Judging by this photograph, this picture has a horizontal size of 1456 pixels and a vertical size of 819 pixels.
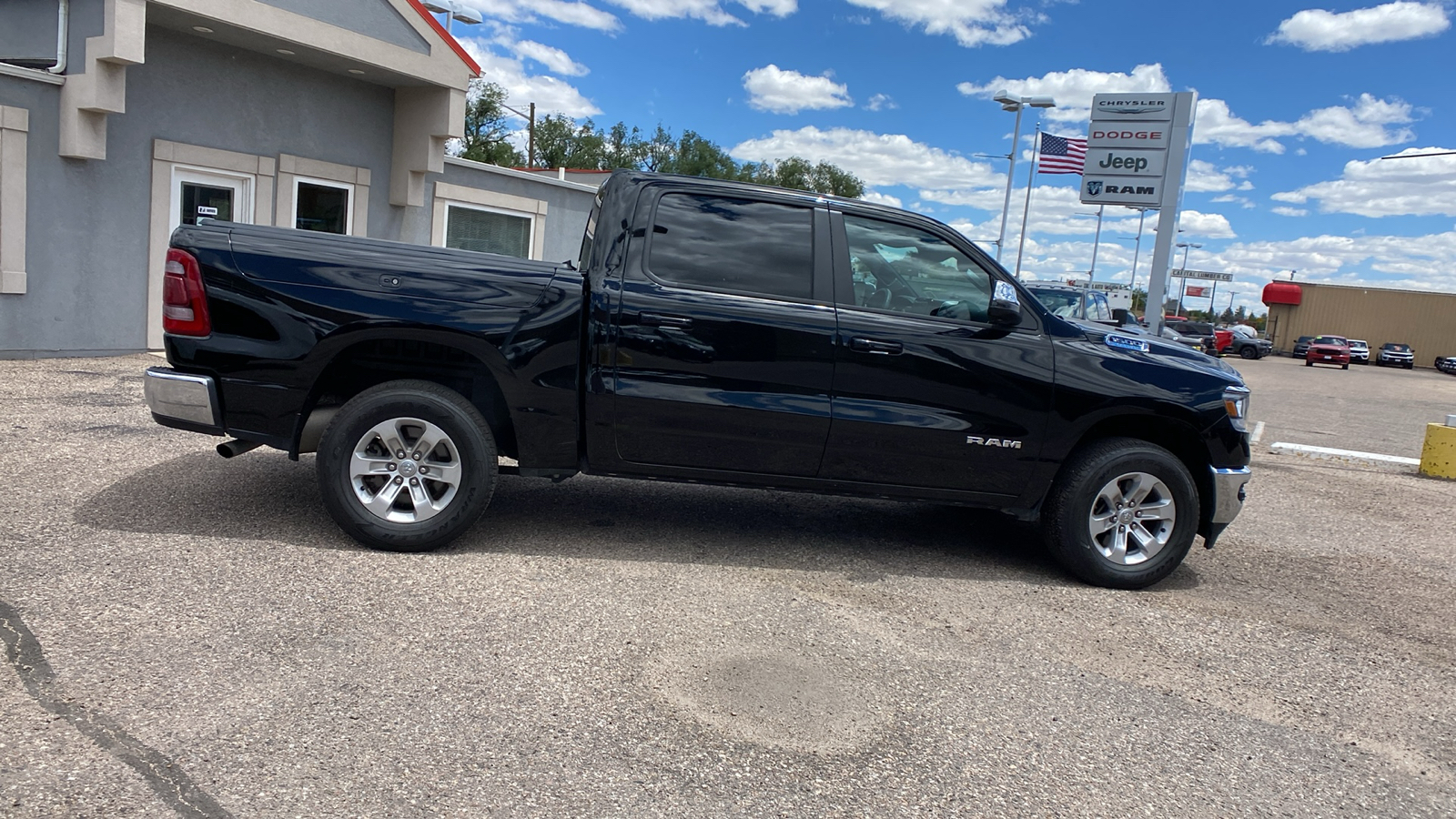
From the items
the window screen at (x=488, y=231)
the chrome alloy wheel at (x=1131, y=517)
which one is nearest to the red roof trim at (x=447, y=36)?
the window screen at (x=488, y=231)

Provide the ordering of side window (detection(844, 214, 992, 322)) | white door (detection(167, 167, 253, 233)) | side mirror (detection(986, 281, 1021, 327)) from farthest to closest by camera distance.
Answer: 1. white door (detection(167, 167, 253, 233))
2. side window (detection(844, 214, 992, 322))
3. side mirror (detection(986, 281, 1021, 327))

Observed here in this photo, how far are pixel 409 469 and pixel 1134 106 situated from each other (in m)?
13.2

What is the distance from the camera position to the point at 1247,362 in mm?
42969

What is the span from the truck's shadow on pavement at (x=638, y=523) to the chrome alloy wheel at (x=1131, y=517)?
1.10ft

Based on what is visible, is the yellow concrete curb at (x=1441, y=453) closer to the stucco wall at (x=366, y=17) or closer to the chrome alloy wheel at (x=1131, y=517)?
the chrome alloy wheel at (x=1131, y=517)

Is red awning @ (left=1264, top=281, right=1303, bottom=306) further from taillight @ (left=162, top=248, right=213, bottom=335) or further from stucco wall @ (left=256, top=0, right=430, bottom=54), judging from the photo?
taillight @ (left=162, top=248, right=213, bottom=335)

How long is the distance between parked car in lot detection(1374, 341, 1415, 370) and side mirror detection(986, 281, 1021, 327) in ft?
185

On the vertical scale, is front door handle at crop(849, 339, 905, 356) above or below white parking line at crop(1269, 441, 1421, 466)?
above

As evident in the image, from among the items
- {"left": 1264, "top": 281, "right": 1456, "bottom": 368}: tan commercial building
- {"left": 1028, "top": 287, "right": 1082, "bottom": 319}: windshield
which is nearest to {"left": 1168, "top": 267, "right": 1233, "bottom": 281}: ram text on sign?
{"left": 1264, "top": 281, "right": 1456, "bottom": 368}: tan commercial building

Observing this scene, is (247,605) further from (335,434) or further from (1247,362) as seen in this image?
(1247,362)

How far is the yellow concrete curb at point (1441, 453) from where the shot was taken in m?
10.0

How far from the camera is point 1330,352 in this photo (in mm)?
42219

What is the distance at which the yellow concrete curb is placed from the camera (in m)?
10.0

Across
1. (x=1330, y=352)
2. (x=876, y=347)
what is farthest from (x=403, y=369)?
(x=1330, y=352)
